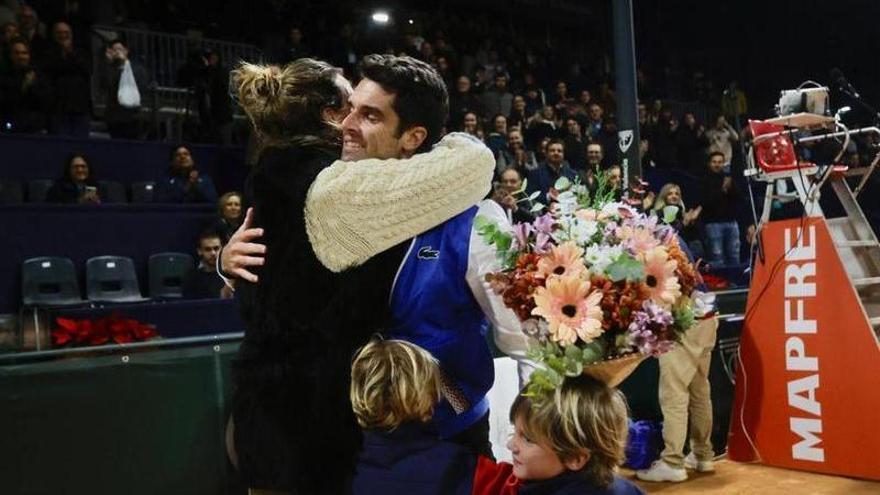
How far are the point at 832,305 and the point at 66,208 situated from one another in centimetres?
538

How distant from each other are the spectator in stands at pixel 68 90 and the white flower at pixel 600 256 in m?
7.30

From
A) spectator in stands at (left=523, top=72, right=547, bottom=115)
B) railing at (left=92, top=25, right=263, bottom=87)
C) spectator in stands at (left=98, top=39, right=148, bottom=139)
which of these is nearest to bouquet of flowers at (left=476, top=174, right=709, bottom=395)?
spectator in stands at (left=98, top=39, right=148, bottom=139)

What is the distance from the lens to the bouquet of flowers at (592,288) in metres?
1.52

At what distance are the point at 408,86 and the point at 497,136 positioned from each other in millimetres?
7612

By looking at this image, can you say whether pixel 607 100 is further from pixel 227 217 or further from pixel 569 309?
pixel 569 309

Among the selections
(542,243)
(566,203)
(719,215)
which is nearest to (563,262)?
(542,243)

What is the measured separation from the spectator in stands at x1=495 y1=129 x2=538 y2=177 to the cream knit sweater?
7.18 m

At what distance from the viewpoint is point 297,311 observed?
1632 mm

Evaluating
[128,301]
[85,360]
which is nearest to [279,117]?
[85,360]

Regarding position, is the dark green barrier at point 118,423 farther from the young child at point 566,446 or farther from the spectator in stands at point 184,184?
the spectator in stands at point 184,184

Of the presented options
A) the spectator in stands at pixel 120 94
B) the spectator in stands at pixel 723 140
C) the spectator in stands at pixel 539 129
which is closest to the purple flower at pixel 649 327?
the spectator in stands at pixel 120 94

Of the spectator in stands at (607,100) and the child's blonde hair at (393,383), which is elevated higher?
the spectator in stands at (607,100)

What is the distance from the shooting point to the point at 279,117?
68.0 inches

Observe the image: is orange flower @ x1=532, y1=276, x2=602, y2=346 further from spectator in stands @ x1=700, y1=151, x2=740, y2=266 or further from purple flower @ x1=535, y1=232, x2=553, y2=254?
spectator in stands @ x1=700, y1=151, x2=740, y2=266
